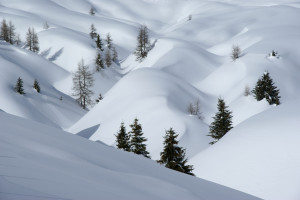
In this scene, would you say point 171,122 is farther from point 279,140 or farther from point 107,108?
point 279,140

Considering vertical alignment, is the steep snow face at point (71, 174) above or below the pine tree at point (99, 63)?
below

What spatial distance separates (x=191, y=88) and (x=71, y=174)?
36426 mm

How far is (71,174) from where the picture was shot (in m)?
4.36

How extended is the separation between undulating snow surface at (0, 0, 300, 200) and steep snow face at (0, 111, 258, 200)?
0.24 meters

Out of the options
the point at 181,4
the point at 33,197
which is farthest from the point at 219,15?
→ the point at 33,197

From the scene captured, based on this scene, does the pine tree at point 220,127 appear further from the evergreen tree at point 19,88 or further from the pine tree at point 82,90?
the evergreen tree at point 19,88

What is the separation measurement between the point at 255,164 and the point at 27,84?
4162 cm

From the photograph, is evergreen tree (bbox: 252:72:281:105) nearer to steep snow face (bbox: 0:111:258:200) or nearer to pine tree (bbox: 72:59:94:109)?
pine tree (bbox: 72:59:94:109)

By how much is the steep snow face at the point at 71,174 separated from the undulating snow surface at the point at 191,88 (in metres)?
0.24

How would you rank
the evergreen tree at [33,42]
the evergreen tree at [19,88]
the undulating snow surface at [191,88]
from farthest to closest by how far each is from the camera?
the evergreen tree at [33,42], the evergreen tree at [19,88], the undulating snow surface at [191,88]

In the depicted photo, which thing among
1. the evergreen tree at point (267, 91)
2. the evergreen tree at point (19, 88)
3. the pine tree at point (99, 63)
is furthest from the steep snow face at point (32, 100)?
the evergreen tree at point (267, 91)

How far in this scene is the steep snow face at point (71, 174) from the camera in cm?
344

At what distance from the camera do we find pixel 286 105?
14680mm

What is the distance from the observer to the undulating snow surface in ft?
36.6
